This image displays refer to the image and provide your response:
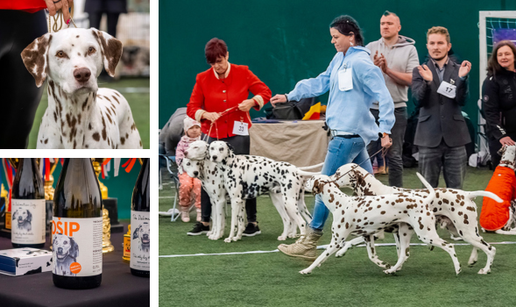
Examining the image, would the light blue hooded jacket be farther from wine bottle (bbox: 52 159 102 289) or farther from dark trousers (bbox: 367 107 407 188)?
wine bottle (bbox: 52 159 102 289)

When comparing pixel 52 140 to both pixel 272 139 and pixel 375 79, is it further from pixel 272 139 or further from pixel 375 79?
pixel 272 139

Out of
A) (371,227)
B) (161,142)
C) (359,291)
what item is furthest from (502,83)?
(161,142)

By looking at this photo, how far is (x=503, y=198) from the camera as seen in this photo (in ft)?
15.7

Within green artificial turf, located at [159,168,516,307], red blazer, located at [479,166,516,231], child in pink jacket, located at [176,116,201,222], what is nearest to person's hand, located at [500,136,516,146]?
red blazer, located at [479,166,516,231]

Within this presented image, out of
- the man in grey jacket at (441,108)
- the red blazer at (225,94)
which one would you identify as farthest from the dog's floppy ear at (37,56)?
the man in grey jacket at (441,108)

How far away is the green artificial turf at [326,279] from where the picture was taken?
120 inches

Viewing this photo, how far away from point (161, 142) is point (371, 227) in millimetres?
3496

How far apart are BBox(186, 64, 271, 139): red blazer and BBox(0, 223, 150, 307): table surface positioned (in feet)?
11.2

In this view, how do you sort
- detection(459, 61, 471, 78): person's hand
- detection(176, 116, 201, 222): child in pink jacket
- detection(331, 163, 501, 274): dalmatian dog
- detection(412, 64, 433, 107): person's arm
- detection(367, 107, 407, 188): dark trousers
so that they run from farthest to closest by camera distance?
detection(176, 116, 201, 222): child in pink jacket < detection(367, 107, 407, 188): dark trousers < detection(412, 64, 433, 107): person's arm < detection(459, 61, 471, 78): person's hand < detection(331, 163, 501, 274): dalmatian dog

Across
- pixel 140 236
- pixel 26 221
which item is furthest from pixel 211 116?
pixel 140 236

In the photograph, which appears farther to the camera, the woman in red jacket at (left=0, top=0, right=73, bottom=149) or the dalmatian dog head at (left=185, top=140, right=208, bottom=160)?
the dalmatian dog head at (left=185, top=140, right=208, bottom=160)

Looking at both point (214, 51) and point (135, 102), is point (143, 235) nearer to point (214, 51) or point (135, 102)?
point (135, 102)

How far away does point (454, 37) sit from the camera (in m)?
7.31

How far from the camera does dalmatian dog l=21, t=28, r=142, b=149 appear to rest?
1.20 metres
